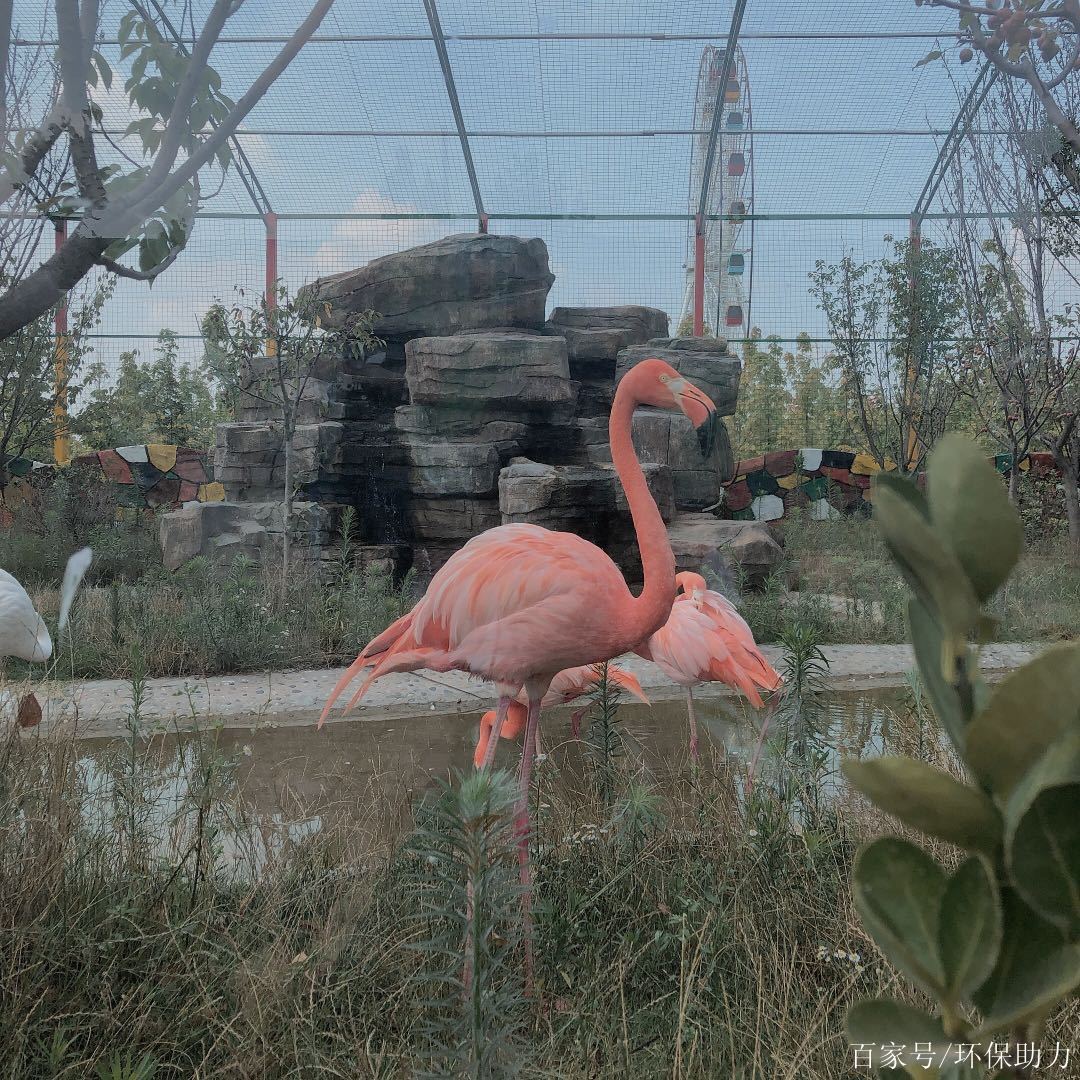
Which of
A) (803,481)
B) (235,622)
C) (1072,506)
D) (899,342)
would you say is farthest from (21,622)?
(803,481)

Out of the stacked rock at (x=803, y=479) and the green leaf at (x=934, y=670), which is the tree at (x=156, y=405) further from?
the stacked rock at (x=803, y=479)

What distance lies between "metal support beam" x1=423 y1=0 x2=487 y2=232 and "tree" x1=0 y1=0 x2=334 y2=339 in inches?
36.3

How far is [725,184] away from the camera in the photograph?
2.40 m

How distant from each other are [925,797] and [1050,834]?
0.08 feet

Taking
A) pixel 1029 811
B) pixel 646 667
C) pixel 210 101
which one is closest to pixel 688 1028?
pixel 1029 811

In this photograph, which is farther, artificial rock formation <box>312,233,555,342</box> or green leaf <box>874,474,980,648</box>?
artificial rock formation <box>312,233,555,342</box>

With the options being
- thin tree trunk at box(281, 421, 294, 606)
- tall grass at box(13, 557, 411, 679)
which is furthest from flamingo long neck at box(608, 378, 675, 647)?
thin tree trunk at box(281, 421, 294, 606)

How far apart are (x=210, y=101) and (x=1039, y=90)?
2.71 feet

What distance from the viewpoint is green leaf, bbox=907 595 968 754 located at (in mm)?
209

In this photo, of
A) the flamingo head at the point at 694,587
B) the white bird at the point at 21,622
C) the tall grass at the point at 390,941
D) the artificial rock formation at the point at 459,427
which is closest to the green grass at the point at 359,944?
the tall grass at the point at 390,941

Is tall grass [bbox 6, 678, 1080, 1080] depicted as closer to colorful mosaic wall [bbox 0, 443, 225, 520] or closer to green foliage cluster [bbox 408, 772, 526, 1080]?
green foliage cluster [bbox 408, 772, 526, 1080]

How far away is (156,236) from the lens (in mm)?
905

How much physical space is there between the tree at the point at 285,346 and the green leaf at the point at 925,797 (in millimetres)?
3116

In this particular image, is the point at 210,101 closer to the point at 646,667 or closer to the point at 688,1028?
the point at 688,1028
